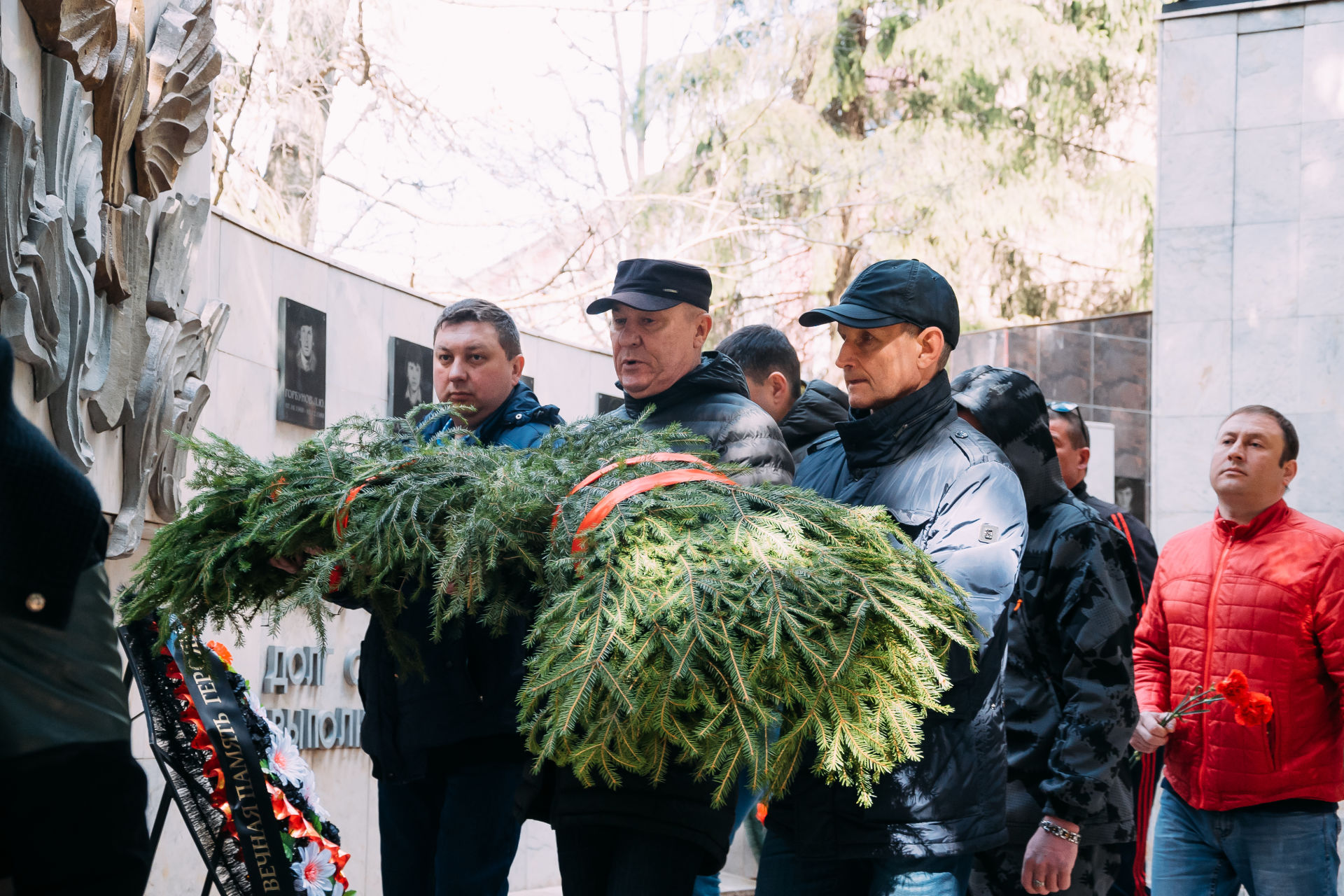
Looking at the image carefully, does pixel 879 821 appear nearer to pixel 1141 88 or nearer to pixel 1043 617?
pixel 1043 617

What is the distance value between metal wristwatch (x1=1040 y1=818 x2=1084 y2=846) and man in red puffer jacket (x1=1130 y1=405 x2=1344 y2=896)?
47.4 inches

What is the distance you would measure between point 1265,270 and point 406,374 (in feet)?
15.8

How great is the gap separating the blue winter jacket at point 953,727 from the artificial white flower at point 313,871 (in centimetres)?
145

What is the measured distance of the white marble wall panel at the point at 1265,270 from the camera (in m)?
7.71

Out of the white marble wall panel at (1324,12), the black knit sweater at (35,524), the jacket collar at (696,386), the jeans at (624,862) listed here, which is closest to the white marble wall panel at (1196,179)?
the white marble wall panel at (1324,12)

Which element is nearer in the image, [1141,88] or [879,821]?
[879,821]

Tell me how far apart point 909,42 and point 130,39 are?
14.3 m

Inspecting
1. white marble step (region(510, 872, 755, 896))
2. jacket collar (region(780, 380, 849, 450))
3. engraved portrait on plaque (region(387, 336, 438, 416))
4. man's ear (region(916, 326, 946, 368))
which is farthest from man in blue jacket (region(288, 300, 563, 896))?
white marble step (region(510, 872, 755, 896))

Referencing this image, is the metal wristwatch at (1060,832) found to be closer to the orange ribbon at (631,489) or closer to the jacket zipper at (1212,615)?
the orange ribbon at (631,489)

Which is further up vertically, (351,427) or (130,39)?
(130,39)

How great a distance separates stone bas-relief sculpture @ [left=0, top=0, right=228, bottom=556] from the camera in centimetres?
339

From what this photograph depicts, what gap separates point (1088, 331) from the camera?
12484mm

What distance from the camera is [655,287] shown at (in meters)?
3.48

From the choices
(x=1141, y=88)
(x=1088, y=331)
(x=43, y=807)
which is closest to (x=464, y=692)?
(x=43, y=807)
